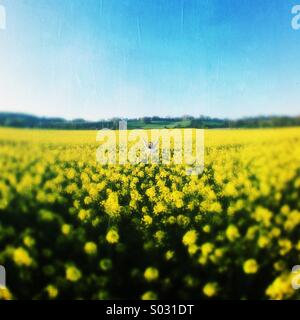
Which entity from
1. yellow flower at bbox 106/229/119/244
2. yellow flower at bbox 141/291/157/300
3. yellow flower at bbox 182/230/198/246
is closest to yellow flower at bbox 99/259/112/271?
yellow flower at bbox 106/229/119/244

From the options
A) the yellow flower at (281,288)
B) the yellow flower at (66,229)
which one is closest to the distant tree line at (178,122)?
the yellow flower at (66,229)

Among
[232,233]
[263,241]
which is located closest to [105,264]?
[232,233]

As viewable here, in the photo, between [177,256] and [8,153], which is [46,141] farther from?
[177,256]

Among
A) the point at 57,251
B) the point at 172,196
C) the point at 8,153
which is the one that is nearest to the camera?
the point at 57,251

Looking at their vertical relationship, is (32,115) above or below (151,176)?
above

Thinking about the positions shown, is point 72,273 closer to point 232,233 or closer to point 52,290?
point 52,290

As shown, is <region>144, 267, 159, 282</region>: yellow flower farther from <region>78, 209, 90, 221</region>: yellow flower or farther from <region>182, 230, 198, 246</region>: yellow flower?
<region>78, 209, 90, 221</region>: yellow flower
